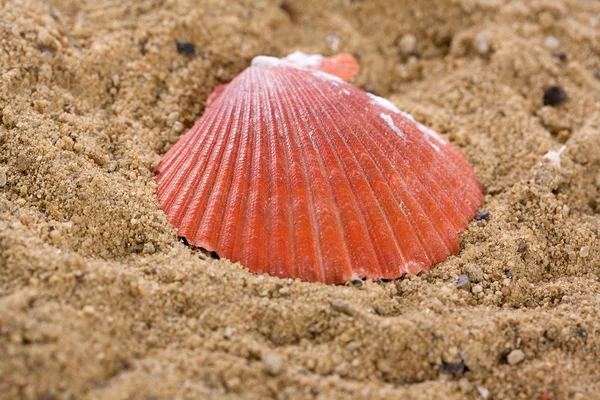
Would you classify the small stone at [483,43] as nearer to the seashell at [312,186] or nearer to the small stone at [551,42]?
the small stone at [551,42]

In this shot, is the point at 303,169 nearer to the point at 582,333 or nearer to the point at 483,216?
the point at 483,216

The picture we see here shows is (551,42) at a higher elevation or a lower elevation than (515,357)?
higher

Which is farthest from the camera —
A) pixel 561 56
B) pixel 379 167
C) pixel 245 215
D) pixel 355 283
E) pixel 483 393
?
pixel 561 56

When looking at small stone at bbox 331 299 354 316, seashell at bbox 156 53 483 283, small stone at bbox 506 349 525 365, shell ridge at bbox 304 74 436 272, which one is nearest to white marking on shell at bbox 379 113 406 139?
seashell at bbox 156 53 483 283

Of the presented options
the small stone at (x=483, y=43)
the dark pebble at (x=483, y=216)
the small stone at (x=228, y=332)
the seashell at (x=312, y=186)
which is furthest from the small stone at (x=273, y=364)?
the small stone at (x=483, y=43)

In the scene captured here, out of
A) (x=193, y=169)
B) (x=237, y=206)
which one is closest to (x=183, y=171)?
(x=193, y=169)

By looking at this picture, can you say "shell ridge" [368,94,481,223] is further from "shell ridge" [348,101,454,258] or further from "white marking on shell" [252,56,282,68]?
"white marking on shell" [252,56,282,68]

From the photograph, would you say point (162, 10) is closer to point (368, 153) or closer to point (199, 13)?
point (199, 13)
